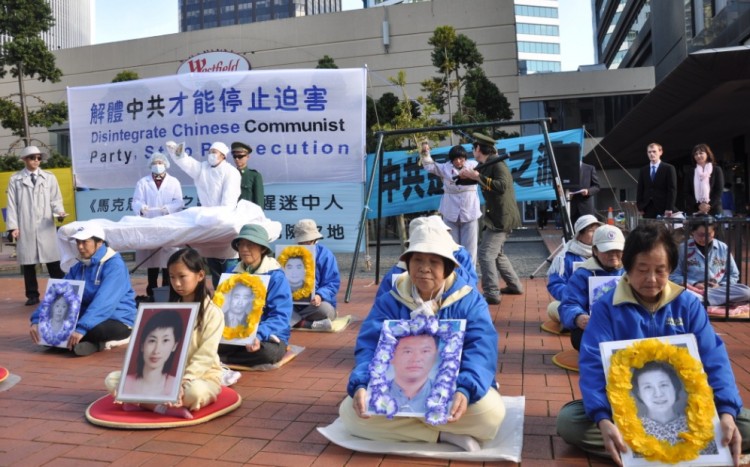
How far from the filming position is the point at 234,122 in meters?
8.48

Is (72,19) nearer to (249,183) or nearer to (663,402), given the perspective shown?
(249,183)

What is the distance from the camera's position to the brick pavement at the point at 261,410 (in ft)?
10.4

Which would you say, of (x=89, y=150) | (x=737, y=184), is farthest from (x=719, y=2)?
(x=89, y=150)

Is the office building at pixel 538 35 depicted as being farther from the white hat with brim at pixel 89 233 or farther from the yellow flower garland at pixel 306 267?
the white hat with brim at pixel 89 233

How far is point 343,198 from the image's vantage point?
8.24m

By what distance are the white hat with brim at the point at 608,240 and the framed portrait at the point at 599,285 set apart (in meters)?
0.25

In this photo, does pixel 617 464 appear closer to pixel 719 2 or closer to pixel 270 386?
pixel 270 386

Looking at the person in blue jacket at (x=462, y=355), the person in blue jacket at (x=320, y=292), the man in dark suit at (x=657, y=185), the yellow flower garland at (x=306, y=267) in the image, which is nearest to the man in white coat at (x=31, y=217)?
the yellow flower garland at (x=306, y=267)

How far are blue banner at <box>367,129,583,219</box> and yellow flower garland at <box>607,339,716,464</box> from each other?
Answer: 20.1ft

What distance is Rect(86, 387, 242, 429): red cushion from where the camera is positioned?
141 inches

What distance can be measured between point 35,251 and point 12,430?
535cm

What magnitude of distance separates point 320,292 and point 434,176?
135 inches

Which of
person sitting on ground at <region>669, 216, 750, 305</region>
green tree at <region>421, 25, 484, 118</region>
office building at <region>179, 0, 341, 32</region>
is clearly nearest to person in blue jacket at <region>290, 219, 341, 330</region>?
person sitting on ground at <region>669, 216, 750, 305</region>

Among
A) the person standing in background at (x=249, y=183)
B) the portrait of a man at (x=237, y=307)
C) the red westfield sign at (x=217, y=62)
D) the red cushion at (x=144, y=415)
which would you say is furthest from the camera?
the red westfield sign at (x=217, y=62)
